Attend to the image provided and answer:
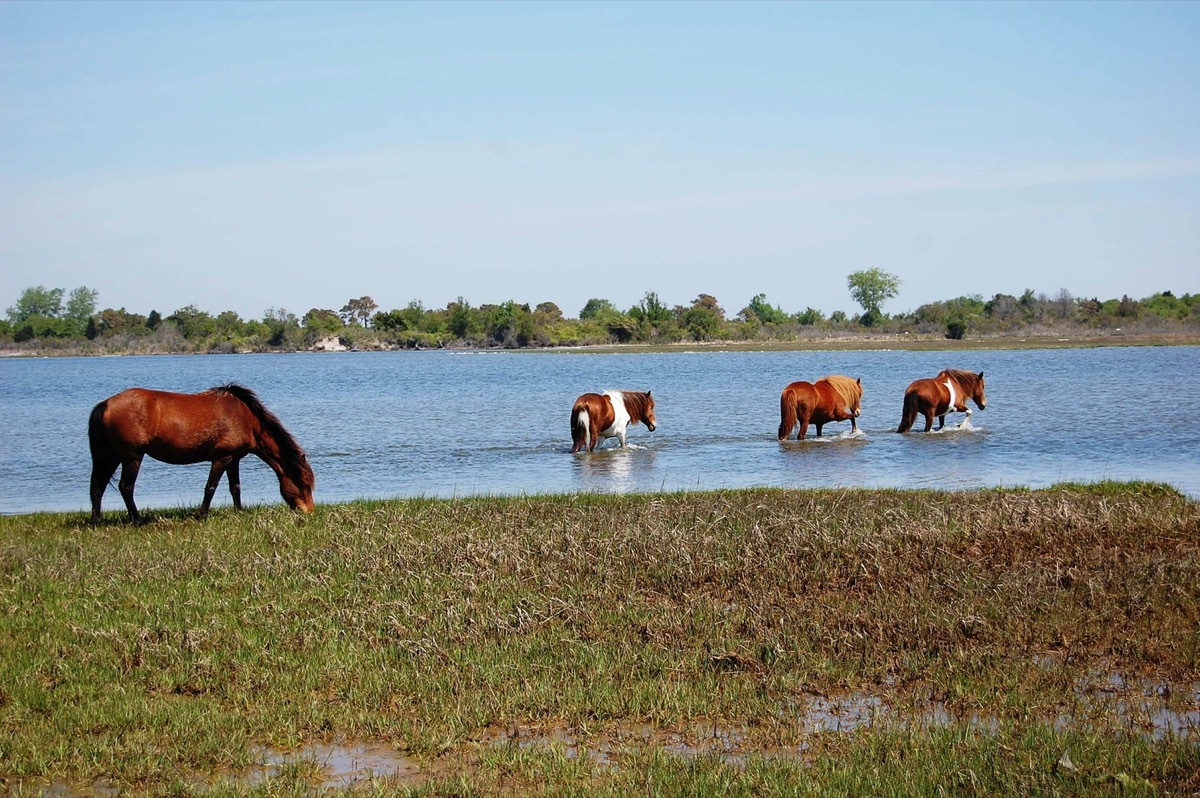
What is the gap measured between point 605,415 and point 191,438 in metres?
11.4

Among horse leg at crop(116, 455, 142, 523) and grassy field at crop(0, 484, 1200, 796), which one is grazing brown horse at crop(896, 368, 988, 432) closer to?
grassy field at crop(0, 484, 1200, 796)

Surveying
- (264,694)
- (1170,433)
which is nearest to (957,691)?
(264,694)

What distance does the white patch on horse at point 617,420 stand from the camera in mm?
23438

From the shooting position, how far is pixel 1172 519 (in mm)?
11375

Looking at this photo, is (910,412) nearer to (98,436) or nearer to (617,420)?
(617,420)

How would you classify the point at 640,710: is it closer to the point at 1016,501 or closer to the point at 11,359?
the point at 1016,501

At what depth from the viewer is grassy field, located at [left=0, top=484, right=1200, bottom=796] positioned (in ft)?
18.9

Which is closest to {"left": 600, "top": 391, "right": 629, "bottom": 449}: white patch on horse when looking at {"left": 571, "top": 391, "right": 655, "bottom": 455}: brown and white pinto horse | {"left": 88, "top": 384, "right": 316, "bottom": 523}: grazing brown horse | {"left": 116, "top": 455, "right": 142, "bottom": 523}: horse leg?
{"left": 571, "top": 391, "right": 655, "bottom": 455}: brown and white pinto horse

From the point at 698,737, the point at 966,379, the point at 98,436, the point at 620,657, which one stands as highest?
the point at 98,436

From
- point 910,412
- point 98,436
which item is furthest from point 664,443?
point 98,436

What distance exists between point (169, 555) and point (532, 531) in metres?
3.45

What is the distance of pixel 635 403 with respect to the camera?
24125mm

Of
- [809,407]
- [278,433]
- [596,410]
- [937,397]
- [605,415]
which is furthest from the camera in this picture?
[937,397]

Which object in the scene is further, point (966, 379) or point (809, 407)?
point (966, 379)
